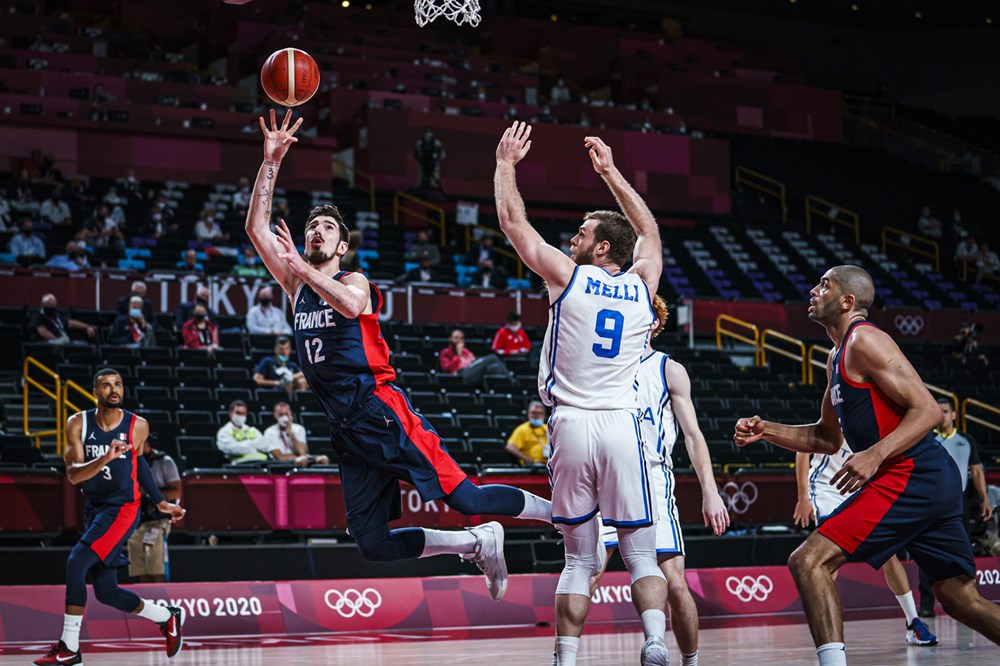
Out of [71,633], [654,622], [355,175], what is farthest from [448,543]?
[355,175]

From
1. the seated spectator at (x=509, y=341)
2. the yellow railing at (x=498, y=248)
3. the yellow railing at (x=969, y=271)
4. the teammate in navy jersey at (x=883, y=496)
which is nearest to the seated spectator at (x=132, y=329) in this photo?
the seated spectator at (x=509, y=341)

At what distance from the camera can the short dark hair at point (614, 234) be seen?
6.37 metres

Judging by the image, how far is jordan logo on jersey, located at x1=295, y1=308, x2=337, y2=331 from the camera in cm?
714

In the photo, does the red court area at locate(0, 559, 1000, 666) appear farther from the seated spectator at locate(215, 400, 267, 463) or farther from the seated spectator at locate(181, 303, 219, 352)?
the seated spectator at locate(181, 303, 219, 352)

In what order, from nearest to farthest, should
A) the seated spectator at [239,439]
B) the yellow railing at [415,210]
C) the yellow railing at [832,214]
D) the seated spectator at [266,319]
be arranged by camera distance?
the seated spectator at [239,439]
the seated spectator at [266,319]
the yellow railing at [415,210]
the yellow railing at [832,214]

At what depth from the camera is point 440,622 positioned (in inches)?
502

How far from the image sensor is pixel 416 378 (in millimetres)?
18625

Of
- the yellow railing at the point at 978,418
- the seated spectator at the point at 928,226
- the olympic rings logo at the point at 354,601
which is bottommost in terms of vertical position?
the olympic rings logo at the point at 354,601

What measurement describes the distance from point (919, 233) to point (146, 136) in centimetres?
2101

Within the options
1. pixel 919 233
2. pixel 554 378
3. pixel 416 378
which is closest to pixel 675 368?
pixel 554 378

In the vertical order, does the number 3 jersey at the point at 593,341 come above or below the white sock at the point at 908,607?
above

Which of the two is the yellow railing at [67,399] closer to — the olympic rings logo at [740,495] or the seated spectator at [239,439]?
the seated spectator at [239,439]

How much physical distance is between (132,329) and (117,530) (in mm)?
9582

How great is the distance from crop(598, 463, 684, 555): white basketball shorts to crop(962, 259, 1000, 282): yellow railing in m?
28.7
